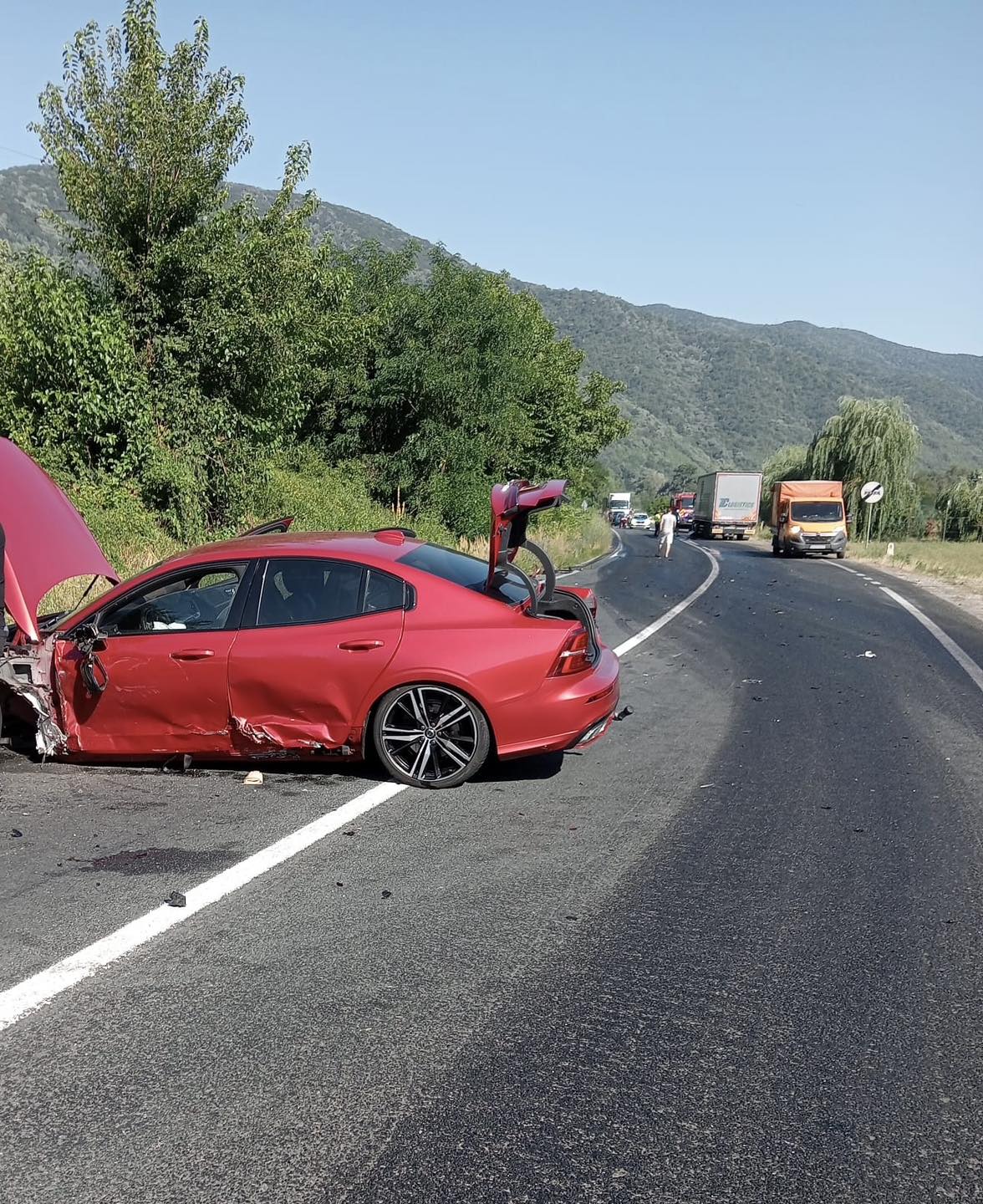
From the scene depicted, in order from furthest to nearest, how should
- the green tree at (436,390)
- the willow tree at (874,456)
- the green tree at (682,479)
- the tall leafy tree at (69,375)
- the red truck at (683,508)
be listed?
the green tree at (682,479)
the red truck at (683,508)
the willow tree at (874,456)
the green tree at (436,390)
the tall leafy tree at (69,375)

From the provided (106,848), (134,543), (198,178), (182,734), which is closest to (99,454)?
(134,543)

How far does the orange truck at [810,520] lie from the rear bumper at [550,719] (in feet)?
110

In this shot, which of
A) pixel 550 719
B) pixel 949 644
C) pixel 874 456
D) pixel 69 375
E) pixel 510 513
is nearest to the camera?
pixel 550 719

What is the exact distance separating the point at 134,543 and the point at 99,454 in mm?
2434

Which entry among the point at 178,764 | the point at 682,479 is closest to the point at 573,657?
the point at 178,764

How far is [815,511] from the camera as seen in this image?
128ft

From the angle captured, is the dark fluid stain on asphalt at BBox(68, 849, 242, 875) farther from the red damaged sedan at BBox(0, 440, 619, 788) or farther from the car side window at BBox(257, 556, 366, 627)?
the car side window at BBox(257, 556, 366, 627)

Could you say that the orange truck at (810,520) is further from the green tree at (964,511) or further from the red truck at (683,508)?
the red truck at (683,508)

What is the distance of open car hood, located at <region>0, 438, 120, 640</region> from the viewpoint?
6.91 meters

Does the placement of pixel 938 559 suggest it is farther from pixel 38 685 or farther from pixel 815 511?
pixel 38 685

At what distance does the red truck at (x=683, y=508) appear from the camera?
258 feet

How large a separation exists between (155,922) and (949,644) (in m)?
12.0

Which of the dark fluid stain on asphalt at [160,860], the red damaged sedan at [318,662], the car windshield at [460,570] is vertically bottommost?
the dark fluid stain on asphalt at [160,860]

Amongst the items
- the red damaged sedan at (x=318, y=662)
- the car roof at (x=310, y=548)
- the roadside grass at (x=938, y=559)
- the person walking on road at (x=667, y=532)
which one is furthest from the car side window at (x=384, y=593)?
the person walking on road at (x=667, y=532)
